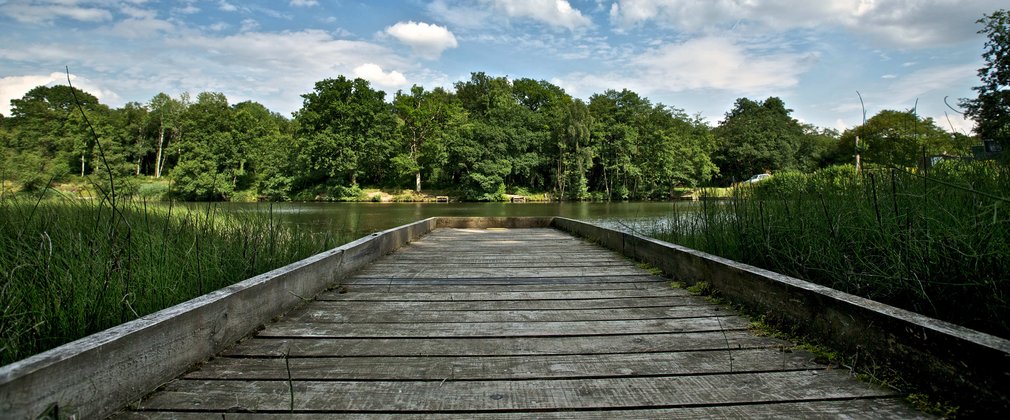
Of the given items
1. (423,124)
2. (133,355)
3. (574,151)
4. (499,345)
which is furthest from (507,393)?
(423,124)

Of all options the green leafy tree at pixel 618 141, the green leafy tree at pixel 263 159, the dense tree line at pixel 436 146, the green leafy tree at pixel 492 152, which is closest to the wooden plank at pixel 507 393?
the dense tree line at pixel 436 146

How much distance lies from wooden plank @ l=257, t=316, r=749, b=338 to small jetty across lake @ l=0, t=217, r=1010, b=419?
0.01m

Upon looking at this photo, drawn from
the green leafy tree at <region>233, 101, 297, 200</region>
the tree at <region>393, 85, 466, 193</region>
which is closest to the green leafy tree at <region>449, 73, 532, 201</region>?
the tree at <region>393, 85, 466, 193</region>

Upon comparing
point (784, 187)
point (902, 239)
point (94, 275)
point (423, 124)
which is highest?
point (423, 124)

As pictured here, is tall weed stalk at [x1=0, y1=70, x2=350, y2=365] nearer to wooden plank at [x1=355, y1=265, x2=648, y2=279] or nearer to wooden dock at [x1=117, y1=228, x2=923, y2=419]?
wooden dock at [x1=117, y1=228, x2=923, y2=419]

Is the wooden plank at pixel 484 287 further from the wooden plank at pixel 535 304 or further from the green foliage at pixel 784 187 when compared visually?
the green foliage at pixel 784 187

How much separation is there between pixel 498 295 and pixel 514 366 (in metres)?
1.08

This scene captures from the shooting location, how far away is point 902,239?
196 centimetres

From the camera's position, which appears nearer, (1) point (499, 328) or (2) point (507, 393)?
(2) point (507, 393)

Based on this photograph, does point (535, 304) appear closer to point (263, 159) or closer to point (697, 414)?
point (697, 414)

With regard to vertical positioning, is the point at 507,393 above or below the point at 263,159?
below

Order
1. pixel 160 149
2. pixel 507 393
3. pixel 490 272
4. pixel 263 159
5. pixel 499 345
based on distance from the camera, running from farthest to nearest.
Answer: pixel 160 149 → pixel 263 159 → pixel 490 272 → pixel 499 345 → pixel 507 393

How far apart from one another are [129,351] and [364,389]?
0.59m

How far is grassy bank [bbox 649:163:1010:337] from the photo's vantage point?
60.2 inches
